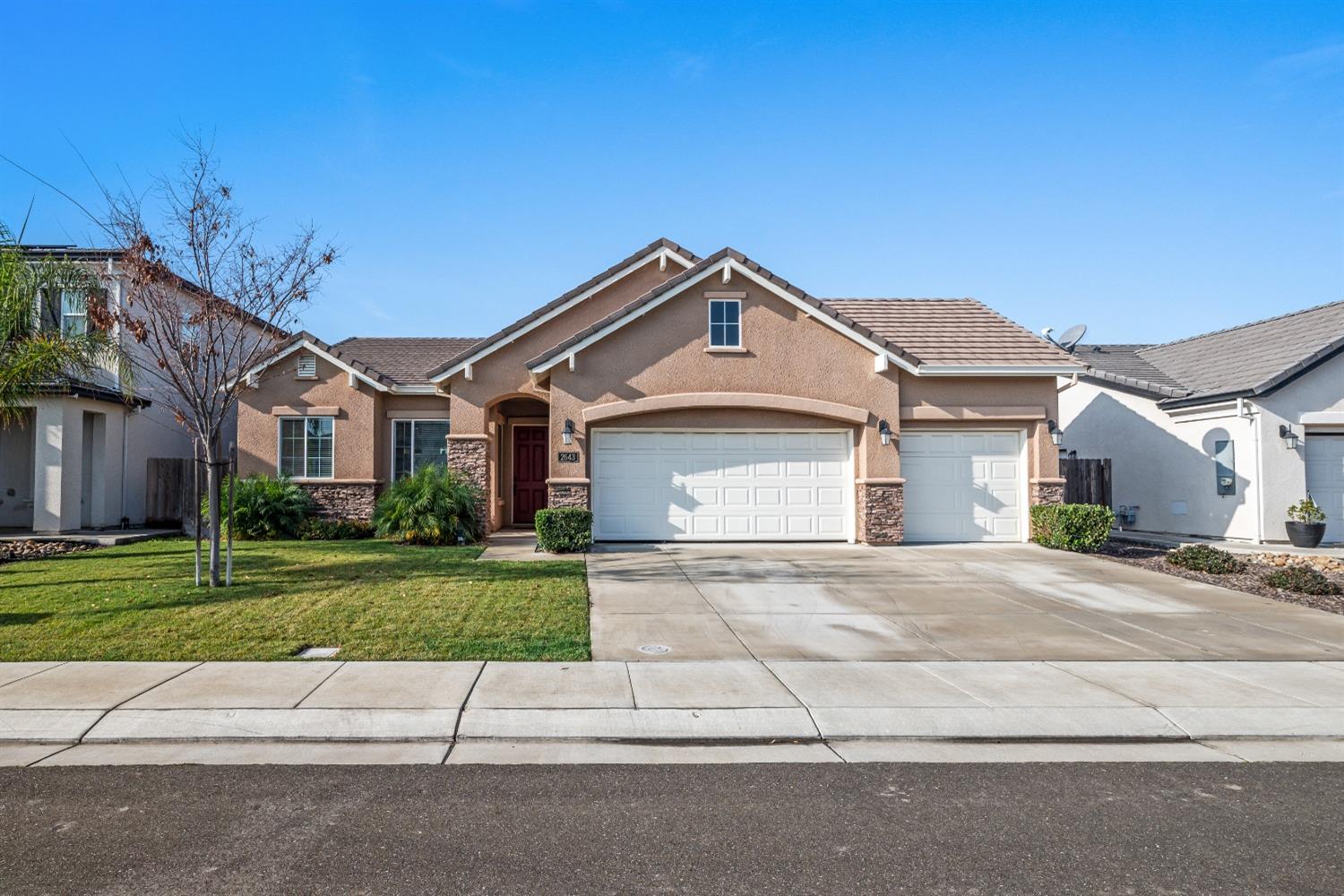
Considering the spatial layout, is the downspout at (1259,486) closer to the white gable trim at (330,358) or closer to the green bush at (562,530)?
the green bush at (562,530)

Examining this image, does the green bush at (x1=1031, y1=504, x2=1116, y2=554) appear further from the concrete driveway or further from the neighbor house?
the neighbor house

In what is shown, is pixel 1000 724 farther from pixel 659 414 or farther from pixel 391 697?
pixel 659 414

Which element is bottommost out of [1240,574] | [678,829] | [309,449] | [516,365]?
[678,829]

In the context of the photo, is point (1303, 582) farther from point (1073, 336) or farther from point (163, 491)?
point (163, 491)

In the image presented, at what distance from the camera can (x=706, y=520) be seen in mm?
16234

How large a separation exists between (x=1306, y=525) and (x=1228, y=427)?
2671 mm

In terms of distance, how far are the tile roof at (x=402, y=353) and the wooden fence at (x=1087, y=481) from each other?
1561 centimetres

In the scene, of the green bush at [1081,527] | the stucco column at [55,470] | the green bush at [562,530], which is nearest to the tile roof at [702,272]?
the green bush at [562,530]

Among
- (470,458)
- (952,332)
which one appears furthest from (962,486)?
(470,458)

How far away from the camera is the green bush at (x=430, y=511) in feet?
51.2

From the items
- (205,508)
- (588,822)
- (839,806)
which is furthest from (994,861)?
(205,508)

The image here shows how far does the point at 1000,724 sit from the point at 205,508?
51.5 ft

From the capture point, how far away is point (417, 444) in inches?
766

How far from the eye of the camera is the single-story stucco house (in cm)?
1592
